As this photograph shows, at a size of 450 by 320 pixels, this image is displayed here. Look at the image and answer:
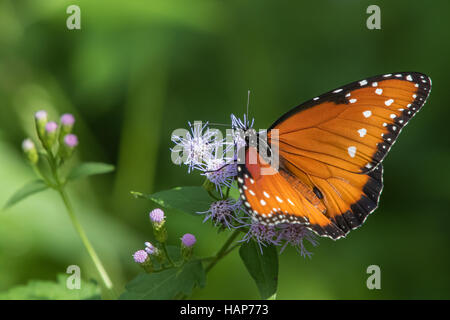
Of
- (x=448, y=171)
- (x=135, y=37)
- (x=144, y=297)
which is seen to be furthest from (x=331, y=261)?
(x=135, y=37)

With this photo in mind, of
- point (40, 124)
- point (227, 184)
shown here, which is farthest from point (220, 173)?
point (40, 124)

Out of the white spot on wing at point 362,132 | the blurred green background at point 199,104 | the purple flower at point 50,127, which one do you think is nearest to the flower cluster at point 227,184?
the white spot on wing at point 362,132

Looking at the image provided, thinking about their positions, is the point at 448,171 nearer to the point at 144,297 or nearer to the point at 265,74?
the point at 265,74

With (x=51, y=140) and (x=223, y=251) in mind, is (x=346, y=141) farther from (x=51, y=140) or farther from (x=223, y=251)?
(x=51, y=140)

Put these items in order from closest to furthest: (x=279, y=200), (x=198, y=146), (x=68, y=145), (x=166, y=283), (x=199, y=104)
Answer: (x=279, y=200) < (x=166, y=283) < (x=198, y=146) < (x=68, y=145) < (x=199, y=104)

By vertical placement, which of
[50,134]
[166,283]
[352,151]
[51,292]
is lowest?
[51,292]

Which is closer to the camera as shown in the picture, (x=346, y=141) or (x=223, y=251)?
(x=223, y=251)

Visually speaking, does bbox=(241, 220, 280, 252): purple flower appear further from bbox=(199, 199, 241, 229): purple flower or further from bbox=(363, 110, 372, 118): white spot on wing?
bbox=(363, 110, 372, 118): white spot on wing
